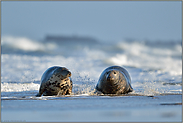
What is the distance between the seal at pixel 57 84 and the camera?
A: 12195 mm

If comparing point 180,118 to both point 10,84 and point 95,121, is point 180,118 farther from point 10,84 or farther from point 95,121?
point 10,84

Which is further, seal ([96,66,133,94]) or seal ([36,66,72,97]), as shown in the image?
seal ([96,66,133,94])

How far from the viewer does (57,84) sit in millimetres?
→ 12273

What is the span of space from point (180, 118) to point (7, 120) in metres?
3.34

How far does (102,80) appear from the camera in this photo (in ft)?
42.8

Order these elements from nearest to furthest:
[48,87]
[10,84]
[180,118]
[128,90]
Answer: [180,118] < [48,87] < [128,90] < [10,84]

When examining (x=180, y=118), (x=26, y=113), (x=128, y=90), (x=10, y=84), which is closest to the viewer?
(x=180, y=118)

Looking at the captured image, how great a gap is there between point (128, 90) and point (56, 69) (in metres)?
3.27

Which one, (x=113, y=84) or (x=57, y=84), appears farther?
(x=113, y=84)

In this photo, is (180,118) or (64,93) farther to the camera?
(64,93)

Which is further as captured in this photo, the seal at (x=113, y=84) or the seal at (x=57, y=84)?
the seal at (x=113, y=84)

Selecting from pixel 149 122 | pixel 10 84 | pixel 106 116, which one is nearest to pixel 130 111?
pixel 106 116

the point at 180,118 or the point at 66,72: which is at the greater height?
the point at 66,72

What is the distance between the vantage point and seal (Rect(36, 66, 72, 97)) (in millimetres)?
12195
